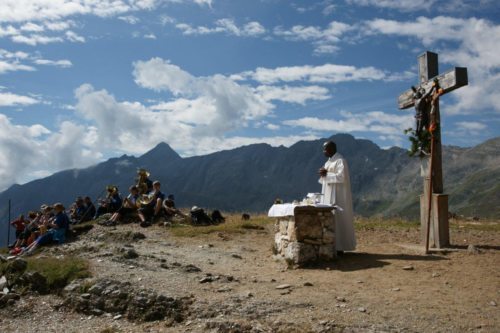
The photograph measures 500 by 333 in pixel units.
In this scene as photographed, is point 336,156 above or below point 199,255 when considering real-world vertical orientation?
above

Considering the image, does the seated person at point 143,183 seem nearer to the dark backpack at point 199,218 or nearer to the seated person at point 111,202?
the seated person at point 111,202

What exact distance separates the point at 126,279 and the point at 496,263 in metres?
7.05

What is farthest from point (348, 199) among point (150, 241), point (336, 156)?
point (150, 241)

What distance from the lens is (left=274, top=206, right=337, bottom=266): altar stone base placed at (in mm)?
9898

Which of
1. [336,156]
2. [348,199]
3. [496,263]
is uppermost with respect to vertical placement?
[336,156]

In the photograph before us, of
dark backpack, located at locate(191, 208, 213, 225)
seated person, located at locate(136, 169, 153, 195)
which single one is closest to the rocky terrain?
dark backpack, located at locate(191, 208, 213, 225)

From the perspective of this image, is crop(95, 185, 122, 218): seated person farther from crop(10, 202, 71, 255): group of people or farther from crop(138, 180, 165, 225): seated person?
crop(10, 202, 71, 255): group of people

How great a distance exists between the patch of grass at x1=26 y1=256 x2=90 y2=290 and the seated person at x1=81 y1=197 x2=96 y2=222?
365 inches

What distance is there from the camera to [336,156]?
1114 centimetres

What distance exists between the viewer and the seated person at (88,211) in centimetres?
2010

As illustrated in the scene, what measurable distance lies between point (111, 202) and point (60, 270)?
9.80 metres

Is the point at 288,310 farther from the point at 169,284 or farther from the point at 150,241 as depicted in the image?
the point at 150,241

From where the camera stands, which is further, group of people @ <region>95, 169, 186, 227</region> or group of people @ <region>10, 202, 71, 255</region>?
group of people @ <region>95, 169, 186, 227</region>

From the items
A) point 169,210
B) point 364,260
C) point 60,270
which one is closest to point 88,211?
point 169,210
